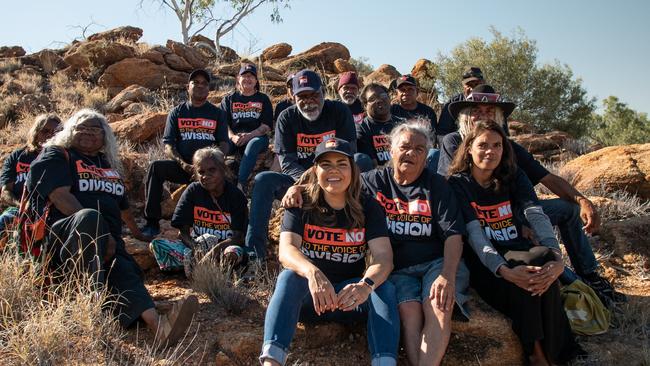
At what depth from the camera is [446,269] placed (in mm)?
3590

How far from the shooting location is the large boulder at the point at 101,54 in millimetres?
13969

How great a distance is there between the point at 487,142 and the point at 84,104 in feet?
33.9

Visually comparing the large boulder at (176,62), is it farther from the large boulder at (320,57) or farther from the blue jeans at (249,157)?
the blue jeans at (249,157)

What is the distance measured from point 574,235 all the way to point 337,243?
218 centimetres

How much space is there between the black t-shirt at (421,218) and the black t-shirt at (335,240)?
29 centimetres

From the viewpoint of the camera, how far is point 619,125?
24.1 meters

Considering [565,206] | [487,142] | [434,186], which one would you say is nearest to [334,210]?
[434,186]

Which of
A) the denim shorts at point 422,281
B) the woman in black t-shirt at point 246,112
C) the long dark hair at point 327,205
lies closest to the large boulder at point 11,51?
the woman in black t-shirt at point 246,112

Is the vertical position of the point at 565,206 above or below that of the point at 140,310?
above

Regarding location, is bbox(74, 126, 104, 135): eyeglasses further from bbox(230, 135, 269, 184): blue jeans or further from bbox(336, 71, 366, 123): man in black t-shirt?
bbox(336, 71, 366, 123): man in black t-shirt

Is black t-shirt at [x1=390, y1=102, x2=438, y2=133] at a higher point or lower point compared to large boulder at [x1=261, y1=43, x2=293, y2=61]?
lower

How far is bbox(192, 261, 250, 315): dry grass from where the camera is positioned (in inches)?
166

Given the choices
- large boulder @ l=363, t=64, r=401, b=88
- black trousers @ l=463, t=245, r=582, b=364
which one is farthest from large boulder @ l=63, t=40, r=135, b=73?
black trousers @ l=463, t=245, r=582, b=364

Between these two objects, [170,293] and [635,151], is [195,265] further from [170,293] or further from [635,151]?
[635,151]
